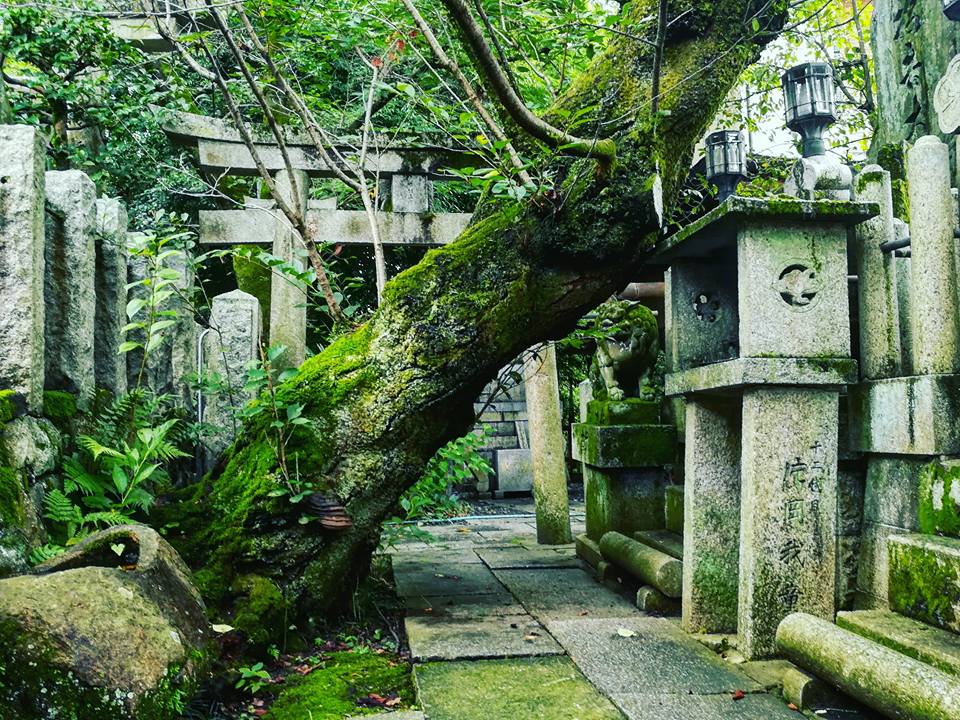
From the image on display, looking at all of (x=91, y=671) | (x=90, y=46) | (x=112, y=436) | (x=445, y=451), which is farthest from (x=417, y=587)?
(x=90, y=46)

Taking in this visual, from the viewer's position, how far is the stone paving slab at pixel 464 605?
4469 mm

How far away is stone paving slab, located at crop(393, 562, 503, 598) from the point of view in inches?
201

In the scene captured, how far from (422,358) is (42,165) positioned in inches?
75.5

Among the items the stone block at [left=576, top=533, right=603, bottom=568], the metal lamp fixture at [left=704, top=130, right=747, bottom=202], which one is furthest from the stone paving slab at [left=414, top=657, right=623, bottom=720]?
the metal lamp fixture at [left=704, top=130, right=747, bottom=202]

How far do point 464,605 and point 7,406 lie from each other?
2.78 metres

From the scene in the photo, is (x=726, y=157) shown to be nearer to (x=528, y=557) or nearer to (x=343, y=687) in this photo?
(x=528, y=557)

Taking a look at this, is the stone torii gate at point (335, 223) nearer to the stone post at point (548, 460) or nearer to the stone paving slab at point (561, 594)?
the stone post at point (548, 460)

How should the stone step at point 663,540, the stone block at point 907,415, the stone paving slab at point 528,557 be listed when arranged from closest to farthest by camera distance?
the stone block at point 907,415 → the stone step at point 663,540 → the stone paving slab at point 528,557

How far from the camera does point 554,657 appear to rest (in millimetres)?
3602

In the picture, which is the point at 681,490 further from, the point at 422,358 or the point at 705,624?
the point at 422,358

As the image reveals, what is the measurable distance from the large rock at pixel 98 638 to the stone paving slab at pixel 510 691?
958mm

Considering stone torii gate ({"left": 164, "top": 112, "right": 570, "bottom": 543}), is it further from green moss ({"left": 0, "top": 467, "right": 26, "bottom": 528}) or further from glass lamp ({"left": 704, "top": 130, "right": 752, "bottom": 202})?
green moss ({"left": 0, "top": 467, "right": 26, "bottom": 528})

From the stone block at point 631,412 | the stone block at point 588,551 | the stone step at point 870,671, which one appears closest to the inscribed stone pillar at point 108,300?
the stone step at point 870,671

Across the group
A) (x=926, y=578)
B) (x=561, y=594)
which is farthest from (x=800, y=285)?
(x=561, y=594)
